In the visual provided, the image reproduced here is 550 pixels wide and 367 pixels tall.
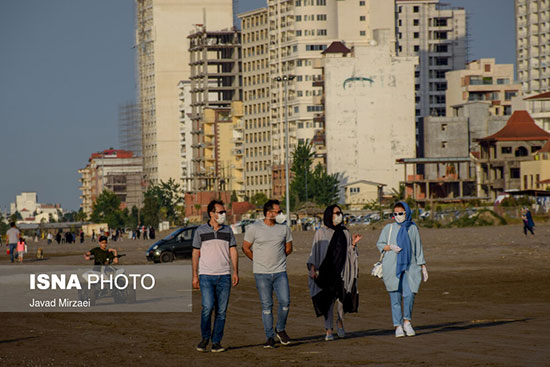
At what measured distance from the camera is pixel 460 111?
150m

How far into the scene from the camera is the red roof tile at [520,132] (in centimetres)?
12488

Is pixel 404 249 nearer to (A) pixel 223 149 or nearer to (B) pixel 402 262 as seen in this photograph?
(B) pixel 402 262

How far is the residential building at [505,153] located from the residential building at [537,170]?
416cm

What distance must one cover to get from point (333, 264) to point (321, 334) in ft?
4.68

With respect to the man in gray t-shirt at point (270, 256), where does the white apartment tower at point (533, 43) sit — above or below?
above

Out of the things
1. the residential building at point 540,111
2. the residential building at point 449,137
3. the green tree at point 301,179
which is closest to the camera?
the green tree at point 301,179

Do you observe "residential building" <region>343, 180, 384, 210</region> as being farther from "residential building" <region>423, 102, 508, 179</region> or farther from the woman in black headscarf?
the woman in black headscarf

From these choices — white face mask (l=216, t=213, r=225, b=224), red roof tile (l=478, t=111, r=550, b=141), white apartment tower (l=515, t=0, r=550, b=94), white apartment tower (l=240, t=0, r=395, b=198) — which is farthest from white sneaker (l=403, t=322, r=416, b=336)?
white apartment tower (l=515, t=0, r=550, b=94)

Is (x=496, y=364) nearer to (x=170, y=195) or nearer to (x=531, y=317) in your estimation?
(x=531, y=317)

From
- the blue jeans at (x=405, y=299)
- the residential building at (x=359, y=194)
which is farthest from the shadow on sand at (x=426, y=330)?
the residential building at (x=359, y=194)

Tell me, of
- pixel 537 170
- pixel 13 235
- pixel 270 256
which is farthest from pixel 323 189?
pixel 270 256

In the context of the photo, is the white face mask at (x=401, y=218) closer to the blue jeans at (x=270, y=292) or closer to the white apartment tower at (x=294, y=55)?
the blue jeans at (x=270, y=292)

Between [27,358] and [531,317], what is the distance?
7.34m

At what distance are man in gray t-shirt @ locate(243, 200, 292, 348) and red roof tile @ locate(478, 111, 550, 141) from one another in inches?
4435
